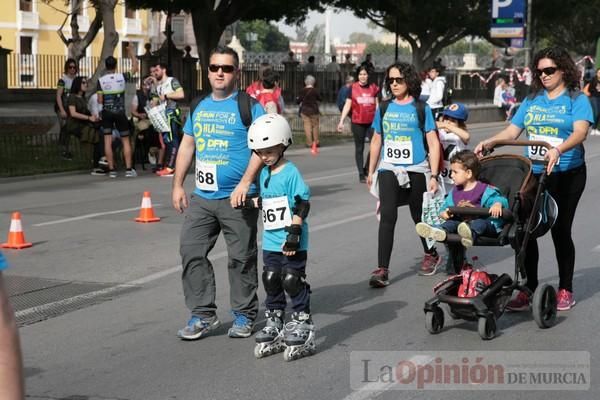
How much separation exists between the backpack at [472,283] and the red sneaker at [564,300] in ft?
3.20

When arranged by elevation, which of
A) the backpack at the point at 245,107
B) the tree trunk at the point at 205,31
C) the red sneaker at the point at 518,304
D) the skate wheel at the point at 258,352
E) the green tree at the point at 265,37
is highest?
the green tree at the point at 265,37

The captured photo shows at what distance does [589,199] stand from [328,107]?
80.9 feet

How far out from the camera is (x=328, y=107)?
39125 millimetres

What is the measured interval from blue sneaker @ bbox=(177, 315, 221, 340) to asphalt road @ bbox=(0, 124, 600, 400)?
0.21 ft

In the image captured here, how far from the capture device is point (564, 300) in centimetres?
779

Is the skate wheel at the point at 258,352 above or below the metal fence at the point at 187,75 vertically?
below

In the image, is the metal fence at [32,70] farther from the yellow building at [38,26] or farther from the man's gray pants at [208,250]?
the man's gray pants at [208,250]

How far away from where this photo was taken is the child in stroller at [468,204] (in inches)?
273

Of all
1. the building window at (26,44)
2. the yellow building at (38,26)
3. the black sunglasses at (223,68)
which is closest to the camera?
the black sunglasses at (223,68)

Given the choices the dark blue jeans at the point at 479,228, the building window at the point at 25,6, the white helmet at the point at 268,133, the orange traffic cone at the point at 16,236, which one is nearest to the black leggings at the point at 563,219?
the dark blue jeans at the point at 479,228

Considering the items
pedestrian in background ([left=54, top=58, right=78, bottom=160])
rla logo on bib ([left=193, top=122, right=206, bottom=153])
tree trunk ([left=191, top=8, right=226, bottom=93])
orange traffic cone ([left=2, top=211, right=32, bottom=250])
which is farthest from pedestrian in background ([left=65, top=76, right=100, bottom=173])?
tree trunk ([left=191, top=8, right=226, bottom=93])

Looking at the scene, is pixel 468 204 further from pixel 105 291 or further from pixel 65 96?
pixel 65 96

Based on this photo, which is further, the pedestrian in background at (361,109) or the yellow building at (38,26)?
the yellow building at (38,26)

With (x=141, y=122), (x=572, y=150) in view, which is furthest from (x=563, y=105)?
(x=141, y=122)
